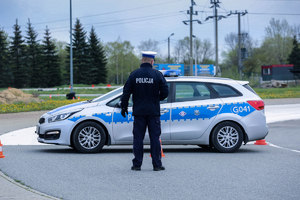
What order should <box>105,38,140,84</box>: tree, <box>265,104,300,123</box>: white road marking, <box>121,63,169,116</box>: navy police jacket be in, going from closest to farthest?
<box>121,63,169,116</box>: navy police jacket < <box>265,104,300,123</box>: white road marking < <box>105,38,140,84</box>: tree

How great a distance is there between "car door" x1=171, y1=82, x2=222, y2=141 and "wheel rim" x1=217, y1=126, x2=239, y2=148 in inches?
13.2

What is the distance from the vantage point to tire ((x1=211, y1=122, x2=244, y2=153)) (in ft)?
33.1

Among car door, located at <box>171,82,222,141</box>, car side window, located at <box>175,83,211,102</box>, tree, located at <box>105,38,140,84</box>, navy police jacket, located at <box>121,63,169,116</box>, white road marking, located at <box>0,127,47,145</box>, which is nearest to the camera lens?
navy police jacket, located at <box>121,63,169,116</box>

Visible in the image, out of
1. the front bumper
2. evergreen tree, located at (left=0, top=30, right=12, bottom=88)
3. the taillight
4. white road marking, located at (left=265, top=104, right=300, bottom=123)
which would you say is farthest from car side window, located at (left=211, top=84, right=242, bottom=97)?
evergreen tree, located at (left=0, top=30, right=12, bottom=88)

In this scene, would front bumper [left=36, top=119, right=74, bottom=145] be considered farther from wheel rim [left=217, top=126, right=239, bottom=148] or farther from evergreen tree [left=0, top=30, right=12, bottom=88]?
evergreen tree [left=0, top=30, right=12, bottom=88]

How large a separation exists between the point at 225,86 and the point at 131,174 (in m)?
→ 3.83

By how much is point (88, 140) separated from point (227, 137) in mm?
2740

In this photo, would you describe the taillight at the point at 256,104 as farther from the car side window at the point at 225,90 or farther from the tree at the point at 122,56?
the tree at the point at 122,56

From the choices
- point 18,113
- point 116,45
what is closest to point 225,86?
point 18,113

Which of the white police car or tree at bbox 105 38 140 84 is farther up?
tree at bbox 105 38 140 84

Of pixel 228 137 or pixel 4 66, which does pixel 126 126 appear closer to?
pixel 228 137

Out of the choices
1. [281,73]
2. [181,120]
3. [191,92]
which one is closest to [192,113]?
[181,120]

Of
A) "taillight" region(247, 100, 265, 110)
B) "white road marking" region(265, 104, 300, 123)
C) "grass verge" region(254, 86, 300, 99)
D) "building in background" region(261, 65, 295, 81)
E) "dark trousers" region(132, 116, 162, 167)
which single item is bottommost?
"white road marking" region(265, 104, 300, 123)

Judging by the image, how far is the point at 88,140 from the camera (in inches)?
390
